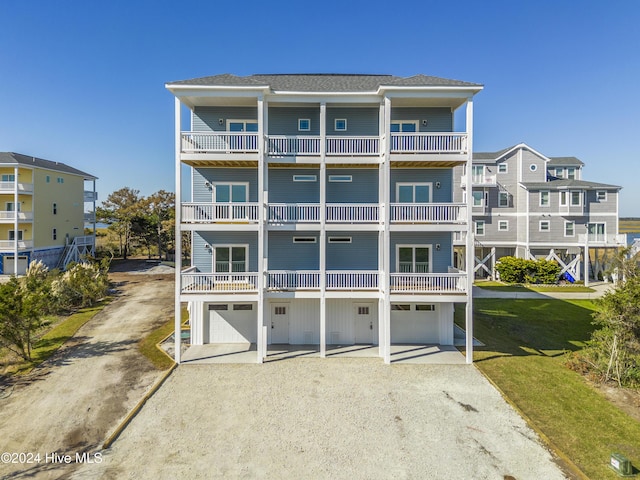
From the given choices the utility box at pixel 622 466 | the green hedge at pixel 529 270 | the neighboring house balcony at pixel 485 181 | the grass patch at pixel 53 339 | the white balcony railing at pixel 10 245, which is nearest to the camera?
the utility box at pixel 622 466

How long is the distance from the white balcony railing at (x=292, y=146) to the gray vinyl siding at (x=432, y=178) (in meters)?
3.95

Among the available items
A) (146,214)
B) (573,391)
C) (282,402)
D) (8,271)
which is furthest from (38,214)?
(573,391)

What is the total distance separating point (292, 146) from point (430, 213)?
6487mm

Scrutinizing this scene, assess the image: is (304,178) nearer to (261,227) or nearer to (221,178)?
(261,227)

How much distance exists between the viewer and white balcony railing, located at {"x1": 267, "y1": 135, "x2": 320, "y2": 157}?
13578 mm

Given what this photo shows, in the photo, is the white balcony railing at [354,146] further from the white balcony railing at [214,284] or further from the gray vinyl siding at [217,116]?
the white balcony railing at [214,284]

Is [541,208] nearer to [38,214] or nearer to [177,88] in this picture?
[177,88]

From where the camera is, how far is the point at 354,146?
13.9 meters

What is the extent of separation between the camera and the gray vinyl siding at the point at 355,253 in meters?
15.0

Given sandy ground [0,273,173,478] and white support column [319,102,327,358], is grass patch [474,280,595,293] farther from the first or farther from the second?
sandy ground [0,273,173,478]

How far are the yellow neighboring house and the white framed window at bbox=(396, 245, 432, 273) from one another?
3180 centimetres

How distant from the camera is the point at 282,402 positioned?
9.95 meters

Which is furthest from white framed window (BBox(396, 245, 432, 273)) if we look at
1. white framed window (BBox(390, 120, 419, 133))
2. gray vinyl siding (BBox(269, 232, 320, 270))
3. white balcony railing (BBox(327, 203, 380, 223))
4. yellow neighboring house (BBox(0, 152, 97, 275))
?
yellow neighboring house (BBox(0, 152, 97, 275))

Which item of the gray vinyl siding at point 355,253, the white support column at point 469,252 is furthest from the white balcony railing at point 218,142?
the white support column at point 469,252
